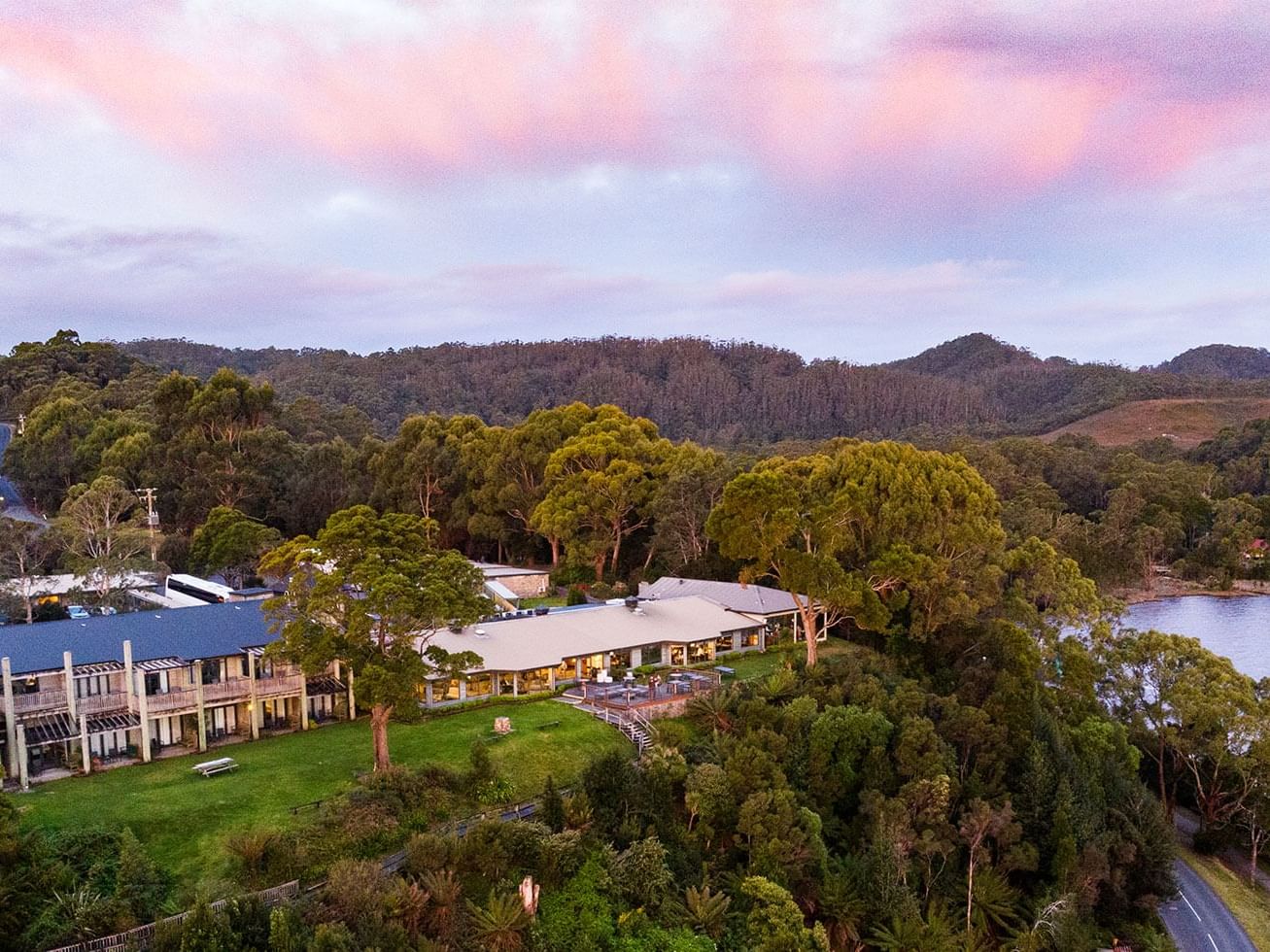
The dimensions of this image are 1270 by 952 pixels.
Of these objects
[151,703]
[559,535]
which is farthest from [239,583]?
[151,703]

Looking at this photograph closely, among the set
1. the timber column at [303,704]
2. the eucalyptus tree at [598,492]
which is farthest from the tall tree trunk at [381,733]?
the eucalyptus tree at [598,492]

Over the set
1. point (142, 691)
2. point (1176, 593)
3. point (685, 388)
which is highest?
point (685, 388)

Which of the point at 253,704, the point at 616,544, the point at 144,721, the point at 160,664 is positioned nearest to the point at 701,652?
the point at 616,544

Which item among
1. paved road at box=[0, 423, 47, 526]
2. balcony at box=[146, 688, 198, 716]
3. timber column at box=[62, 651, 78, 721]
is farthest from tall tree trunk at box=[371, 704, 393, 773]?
paved road at box=[0, 423, 47, 526]

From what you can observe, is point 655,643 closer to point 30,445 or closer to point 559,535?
point 559,535

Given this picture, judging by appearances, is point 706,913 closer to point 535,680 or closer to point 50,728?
point 535,680

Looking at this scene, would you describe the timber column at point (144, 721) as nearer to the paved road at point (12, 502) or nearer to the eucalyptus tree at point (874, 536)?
the eucalyptus tree at point (874, 536)
